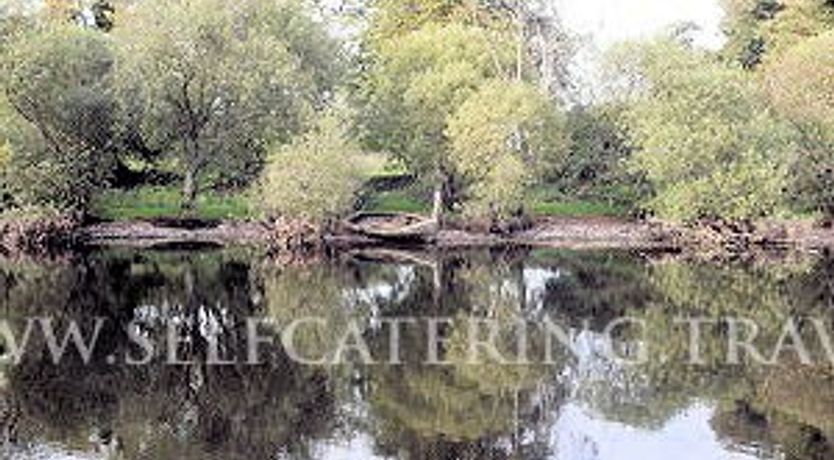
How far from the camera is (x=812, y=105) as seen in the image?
180 ft

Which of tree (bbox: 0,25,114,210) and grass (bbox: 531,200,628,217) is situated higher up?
tree (bbox: 0,25,114,210)

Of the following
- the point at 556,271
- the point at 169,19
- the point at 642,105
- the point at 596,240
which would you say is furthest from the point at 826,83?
the point at 169,19

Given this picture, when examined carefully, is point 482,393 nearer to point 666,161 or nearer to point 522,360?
point 522,360

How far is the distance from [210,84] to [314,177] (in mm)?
8094

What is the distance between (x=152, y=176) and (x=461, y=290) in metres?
29.9

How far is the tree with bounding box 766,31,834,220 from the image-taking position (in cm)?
5469

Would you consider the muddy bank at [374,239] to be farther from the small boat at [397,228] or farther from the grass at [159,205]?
the grass at [159,205]

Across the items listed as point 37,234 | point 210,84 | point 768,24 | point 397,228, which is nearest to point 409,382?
point 397,228

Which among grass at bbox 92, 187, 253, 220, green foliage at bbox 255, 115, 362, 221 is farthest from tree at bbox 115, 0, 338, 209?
green foliage at bbox 255, 115, 362, 221

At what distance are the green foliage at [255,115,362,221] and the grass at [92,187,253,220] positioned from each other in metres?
6.18

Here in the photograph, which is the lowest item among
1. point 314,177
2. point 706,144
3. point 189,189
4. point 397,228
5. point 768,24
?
point 397,228

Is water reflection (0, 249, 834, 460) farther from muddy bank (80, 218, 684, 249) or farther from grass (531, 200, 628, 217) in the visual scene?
grass (531, 200, 628, 217)

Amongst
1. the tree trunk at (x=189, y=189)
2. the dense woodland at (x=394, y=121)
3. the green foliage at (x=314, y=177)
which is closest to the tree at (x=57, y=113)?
the dense woodland at (x=394, y=121)

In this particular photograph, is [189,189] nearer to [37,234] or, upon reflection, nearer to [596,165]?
[37,234]
